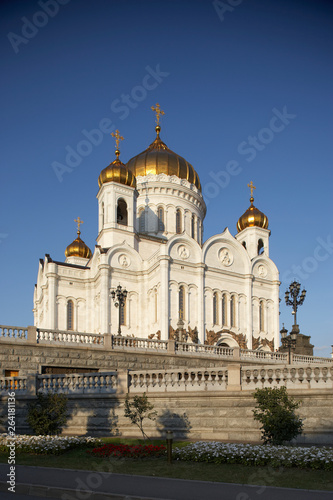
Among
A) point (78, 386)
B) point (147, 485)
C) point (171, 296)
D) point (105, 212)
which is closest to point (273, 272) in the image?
point (171, 296)

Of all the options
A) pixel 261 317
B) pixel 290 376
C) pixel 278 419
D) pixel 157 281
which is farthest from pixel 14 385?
pixel 261 317

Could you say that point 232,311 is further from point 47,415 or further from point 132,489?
point 132,489

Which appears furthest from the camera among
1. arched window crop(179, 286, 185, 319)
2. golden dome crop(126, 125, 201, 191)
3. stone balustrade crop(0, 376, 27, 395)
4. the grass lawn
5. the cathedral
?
golden dome crop(126, 125, 201, 191)

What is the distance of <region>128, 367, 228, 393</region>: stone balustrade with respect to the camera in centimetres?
1718

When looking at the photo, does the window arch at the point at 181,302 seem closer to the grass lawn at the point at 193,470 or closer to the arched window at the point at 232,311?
the arched window at the point at 232,311

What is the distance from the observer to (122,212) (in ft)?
Result: 157

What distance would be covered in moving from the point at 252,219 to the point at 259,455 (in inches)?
1684

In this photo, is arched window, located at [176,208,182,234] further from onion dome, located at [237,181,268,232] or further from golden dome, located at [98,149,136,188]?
golden dome, located at [98,149,136,188]

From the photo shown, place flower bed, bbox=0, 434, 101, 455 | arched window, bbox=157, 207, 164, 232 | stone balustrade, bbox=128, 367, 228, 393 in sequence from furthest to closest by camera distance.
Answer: arched window, bbox=157, 207, 164, 232 → stone balustrade, bbox=128, 367, 228, 393 → flower bed, bbox=0, 434, 101, 455

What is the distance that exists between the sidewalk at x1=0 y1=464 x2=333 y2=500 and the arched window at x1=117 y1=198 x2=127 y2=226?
37.0 metres

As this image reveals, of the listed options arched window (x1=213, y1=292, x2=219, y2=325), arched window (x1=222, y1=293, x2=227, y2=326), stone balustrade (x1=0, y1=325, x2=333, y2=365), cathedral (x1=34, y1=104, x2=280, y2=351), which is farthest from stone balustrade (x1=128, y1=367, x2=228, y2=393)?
arched window (x1=222, y1=293, x2=227, y2=326)

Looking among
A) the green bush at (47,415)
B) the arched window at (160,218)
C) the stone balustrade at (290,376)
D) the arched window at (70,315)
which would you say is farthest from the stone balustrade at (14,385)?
the arched window at (160,218)

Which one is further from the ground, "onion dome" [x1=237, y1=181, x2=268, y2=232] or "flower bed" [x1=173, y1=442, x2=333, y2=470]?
"onion dome" [x1=237, y1=181, x2=268, y2=232]

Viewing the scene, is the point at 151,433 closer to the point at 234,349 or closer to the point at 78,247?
the point at 234,349
